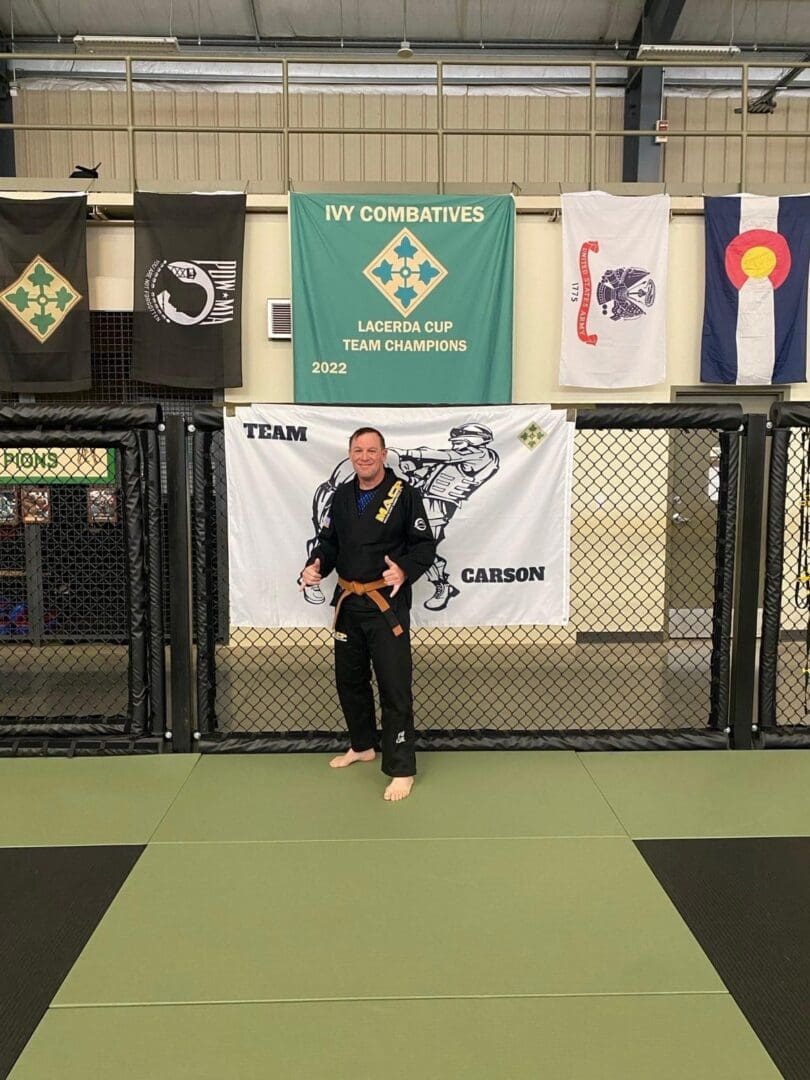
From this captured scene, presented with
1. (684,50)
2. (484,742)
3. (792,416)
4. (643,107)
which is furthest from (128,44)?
(484,742)

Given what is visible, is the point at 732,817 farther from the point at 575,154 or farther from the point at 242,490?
the point at 575,154

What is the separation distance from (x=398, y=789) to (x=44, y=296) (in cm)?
523

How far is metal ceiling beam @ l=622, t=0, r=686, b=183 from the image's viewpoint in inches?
399

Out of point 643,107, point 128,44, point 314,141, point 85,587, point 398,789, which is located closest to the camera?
point 398,789

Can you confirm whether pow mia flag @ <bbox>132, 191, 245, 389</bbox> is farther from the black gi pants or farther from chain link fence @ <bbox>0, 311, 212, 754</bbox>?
the black gi pants

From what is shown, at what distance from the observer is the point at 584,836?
307cm

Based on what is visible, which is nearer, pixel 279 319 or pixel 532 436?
pixel 532 436

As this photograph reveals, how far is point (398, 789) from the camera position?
134 inches

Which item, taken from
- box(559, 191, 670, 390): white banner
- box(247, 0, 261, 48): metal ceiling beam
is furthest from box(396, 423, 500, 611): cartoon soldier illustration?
box(247, 0, 261, 48): metal ceiling beam

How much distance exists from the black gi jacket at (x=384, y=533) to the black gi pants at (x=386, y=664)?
16 cm

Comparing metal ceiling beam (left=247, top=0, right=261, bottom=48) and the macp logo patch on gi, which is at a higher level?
metal ceiling beam (left=247, top=0, right=261, bottom=48)

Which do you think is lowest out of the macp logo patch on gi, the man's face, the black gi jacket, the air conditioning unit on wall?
the black gi jacket

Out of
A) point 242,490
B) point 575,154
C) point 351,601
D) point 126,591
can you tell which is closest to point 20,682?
point 126,591

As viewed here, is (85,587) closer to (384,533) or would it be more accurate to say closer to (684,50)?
(384,533)
